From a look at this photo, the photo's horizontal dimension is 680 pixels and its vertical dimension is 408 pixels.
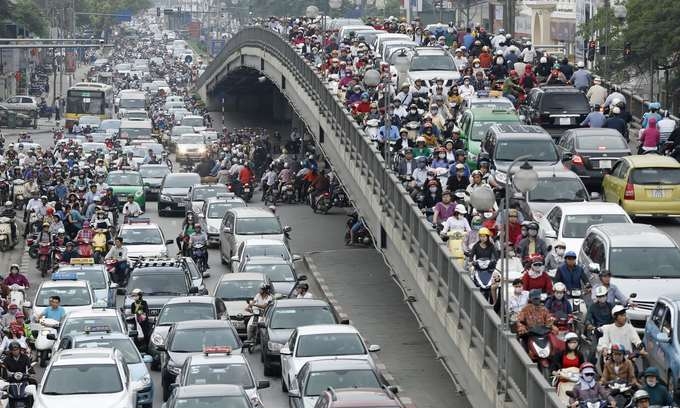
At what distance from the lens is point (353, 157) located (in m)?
42.8

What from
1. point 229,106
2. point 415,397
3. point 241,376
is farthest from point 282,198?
point 229,106

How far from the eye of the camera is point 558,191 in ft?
114

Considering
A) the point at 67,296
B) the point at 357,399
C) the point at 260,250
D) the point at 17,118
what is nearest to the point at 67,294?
the point at 67,296

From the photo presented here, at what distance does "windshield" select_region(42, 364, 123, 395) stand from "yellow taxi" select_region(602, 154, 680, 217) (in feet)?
42.8

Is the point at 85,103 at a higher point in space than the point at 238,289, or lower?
lower

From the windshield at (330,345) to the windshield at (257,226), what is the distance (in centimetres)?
1586

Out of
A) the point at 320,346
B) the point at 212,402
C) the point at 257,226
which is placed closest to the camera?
the point at 212,402

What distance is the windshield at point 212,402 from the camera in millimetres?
23984

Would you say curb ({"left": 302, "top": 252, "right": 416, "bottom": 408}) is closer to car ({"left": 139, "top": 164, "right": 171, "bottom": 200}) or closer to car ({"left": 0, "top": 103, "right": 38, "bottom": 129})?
car ({"left": 139, "top": 164, "right": 171, "bottom": 200})

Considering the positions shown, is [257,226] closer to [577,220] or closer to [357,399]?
[577,220]

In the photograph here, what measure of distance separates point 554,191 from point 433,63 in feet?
59.6

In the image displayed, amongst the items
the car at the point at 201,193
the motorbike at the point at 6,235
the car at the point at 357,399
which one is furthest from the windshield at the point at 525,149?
the motorbike at the point at 6,235

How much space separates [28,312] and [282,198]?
80.2ft

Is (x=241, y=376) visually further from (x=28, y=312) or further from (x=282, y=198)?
(x=282, y=198)
